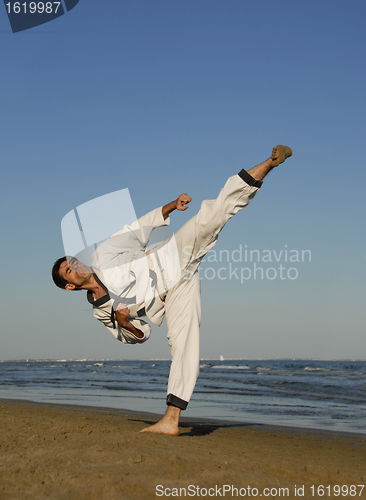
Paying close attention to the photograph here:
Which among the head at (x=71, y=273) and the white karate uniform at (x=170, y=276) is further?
the head at (x=71, y=273)

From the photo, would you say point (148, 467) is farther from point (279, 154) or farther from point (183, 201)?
point (279, 154)

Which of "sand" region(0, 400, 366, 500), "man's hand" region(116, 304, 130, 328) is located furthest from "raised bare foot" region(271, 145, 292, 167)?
"sand" region(0, 400, 366, 500)

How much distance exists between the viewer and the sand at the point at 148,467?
1.97 metres

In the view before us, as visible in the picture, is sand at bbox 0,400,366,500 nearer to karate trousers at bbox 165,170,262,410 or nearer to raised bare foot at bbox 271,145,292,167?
karate trousers at bbox 165,170,262,410

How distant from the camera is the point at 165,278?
3.66 m

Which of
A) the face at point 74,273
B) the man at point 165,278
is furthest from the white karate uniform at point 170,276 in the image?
the face at point 74,273

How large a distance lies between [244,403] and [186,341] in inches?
230

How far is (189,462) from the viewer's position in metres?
2.38

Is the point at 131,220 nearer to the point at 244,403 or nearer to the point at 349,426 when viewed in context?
the point at 349,426

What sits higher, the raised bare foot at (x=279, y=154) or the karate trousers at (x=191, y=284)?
the raised bare foot at (x=279, y=154)

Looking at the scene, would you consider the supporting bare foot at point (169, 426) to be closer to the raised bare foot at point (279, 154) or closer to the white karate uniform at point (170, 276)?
the white karate uniform at point (170, 276)

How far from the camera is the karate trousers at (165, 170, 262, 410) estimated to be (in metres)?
3.36

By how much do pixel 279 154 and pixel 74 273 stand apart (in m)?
2.04

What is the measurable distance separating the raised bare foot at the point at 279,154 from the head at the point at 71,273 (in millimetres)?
1837
